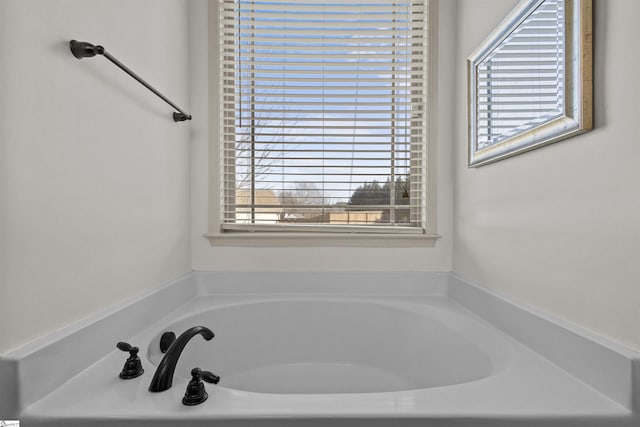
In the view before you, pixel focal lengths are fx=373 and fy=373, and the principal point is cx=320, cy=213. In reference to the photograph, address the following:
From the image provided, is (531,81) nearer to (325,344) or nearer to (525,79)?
(525,79)

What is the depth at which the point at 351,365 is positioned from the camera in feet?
5.35

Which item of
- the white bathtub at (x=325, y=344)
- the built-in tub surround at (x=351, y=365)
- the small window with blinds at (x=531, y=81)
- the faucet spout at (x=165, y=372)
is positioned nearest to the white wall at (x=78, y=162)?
the built-in tub surround at (x=351, y=365)

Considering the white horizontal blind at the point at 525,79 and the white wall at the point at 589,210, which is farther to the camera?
the white horizontal blind at the point at 525,79

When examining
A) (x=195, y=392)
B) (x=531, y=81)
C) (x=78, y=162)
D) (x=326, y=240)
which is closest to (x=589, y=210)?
(x=531, y=81)

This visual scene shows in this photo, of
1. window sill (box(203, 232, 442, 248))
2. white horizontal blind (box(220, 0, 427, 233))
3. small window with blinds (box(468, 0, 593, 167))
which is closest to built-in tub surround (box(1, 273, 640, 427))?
window sill (box(203, 232, 442, 248))

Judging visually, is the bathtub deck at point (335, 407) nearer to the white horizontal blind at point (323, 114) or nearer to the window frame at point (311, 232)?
the window frame at point (311, 232)

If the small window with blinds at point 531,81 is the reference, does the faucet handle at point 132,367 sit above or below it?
below

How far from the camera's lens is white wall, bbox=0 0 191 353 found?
766 mm

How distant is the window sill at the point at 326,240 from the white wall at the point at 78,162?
356 millimetres

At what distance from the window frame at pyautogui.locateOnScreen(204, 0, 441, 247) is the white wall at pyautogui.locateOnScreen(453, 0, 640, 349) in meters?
0.46

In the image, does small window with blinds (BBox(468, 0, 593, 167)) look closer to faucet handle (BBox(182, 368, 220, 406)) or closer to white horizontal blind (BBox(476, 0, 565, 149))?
white horizontal blind (BBox(476, 0, 565, 149))

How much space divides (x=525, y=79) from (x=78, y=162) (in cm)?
129

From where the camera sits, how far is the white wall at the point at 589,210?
2.55 ft

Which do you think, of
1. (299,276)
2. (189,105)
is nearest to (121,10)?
(189,105)
